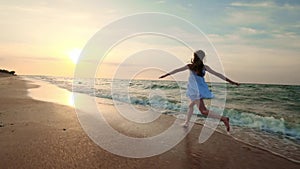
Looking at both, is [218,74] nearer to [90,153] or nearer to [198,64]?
[198,64]

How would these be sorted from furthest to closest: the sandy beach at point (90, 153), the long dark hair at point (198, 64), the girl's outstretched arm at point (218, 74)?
the long dark hair at point (198, 64) → the girl's outstretched arm at point (218, 74) → the sandy beach at point (90, 153)

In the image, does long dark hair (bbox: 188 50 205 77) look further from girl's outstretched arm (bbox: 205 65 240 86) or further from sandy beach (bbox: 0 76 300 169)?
sandy beach (bbox: 0 76 300 169)

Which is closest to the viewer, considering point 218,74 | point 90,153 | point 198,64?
point 90,153

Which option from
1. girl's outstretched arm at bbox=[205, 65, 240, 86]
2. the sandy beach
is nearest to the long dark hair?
girl's outstretched arm at bbox=[205, 65, 240, 86]

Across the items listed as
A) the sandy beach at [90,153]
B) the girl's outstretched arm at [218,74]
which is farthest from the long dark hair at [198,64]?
the sandy beach at [90,153]

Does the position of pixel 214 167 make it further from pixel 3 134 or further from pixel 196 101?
pixel 3 134

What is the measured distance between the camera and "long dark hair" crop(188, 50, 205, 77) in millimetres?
7106

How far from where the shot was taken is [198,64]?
7.15 meters

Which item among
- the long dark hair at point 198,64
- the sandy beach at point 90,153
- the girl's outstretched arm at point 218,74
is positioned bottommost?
the sandy beach at point 90,153

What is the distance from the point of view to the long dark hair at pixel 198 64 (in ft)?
23.3

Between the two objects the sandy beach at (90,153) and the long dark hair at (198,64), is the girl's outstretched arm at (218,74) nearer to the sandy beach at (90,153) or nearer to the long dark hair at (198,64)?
the long dark hair at (198,64)

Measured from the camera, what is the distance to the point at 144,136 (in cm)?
618

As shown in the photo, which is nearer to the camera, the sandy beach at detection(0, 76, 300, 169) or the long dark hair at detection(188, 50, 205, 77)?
the sandy beach at detection(0, 76, 300, 169)

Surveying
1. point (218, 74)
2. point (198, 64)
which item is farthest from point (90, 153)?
point (198, 64)
